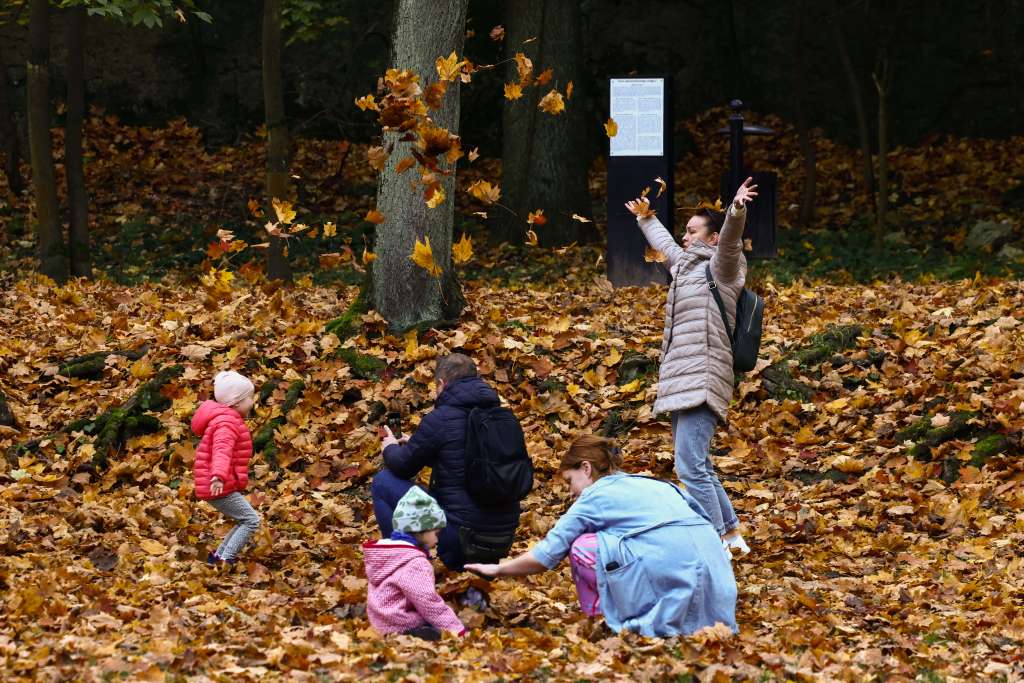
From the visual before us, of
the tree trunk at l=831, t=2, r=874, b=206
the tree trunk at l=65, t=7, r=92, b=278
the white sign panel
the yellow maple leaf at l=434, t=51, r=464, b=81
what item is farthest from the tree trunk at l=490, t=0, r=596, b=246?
the yellow maple leaf at l=434, t=51, r=464, b=81

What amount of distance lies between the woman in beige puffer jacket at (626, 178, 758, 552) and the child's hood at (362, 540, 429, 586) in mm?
1930

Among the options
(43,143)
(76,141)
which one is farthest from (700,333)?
(76,141)

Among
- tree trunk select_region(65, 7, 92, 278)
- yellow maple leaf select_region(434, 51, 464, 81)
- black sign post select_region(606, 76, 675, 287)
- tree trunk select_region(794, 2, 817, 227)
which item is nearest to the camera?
yellow maple leaf select_region(434, 51, 464, 81)

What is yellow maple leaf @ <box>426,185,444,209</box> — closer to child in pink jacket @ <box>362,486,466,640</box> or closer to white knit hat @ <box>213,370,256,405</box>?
white knit hat @ <box>213,370,256,405</box>

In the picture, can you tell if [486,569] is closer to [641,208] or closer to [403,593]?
[403,593]

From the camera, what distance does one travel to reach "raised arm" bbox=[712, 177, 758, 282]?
21.2 feet

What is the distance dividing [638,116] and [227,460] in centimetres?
825

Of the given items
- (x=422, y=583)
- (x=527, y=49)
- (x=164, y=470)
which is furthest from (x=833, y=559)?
(x=527, y=49)

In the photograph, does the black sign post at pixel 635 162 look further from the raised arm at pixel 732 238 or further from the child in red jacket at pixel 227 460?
the child in red jacket at pixel 227 460

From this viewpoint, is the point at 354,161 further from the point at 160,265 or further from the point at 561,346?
the point at 561,346

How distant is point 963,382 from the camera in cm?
903

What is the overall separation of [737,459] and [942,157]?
13.1m

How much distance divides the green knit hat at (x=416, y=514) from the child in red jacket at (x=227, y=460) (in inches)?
60.6

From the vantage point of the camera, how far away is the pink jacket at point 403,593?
5.47 m
